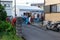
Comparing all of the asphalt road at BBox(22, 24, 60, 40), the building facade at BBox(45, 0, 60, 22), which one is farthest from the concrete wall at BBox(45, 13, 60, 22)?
the asphalt road at BBox(22, 24, 60, 40)

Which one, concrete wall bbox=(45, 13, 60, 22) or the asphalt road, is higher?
concrete wall bbox=(45, 13, 60, 22)

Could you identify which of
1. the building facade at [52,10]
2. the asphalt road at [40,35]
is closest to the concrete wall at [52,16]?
the building facade at [52,10]

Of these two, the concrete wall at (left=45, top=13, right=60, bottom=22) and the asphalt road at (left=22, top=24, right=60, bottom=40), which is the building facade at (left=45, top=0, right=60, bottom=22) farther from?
the asphalt road at (left=22, top=24, right=60, bottom=40)

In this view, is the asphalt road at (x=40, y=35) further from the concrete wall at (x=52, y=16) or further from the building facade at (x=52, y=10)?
the building facade at (x=52, y=10)

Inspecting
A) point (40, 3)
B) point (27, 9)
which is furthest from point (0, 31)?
point (40, 3)

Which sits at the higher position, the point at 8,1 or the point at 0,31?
the point at 8,1

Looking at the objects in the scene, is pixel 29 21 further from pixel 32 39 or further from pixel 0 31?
pixel 0 31

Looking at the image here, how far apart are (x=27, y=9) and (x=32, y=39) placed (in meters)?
39.7

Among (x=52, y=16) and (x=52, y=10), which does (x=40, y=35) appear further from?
(x=52, y=10)

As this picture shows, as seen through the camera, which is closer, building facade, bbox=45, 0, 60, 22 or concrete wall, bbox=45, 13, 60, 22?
concrete wall, bbox=45, 13, 60, 22

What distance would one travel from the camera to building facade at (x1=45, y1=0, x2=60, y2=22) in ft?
126

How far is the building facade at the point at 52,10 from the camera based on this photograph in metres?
38.4

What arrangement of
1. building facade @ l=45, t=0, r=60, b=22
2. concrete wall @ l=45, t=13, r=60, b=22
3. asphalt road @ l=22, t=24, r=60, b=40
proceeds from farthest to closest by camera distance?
building facade @ l=45, t=0, r=60, b=22
concrete wall @ l=45, t=13, r=60, b=22
asphalt road @ l=22, t=24, r=60, b=40

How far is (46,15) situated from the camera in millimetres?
43312
